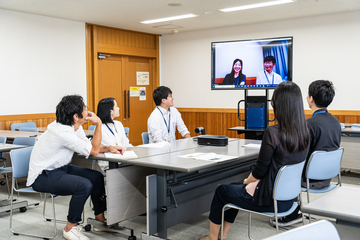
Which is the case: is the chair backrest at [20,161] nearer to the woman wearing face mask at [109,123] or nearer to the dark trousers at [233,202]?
the woman wearing face mask at [109,123]

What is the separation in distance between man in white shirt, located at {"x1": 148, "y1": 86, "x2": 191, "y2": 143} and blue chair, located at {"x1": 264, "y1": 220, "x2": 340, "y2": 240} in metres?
3.35

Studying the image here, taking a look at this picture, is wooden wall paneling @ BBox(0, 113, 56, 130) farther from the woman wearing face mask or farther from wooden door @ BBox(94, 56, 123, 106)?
the woman wearing face mask

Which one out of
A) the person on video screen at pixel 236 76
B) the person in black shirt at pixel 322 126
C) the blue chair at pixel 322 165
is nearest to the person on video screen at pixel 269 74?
the person on video screen at pixel 236 76

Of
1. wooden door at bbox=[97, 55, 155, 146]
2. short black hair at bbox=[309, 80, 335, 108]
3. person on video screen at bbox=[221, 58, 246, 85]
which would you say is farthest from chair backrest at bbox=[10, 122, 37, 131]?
short black hair at bbox=[309, 80, 335, 108]

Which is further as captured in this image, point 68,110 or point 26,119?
point 26,119

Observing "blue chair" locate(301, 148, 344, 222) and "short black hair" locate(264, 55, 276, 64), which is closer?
"blue chair" locate(301, 148, 344, 222)

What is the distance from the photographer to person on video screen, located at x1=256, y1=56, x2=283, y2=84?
5.06 metres

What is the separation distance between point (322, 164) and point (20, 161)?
2572 millimetres

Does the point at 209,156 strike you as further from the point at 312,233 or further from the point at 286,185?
the point at 312,233

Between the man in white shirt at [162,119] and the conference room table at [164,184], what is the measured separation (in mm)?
833

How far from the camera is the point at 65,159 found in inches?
123

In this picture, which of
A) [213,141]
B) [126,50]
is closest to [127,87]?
[126,50]

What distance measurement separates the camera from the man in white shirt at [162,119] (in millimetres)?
4348

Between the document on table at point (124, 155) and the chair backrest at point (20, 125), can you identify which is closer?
the document on table at point (124, 155)
